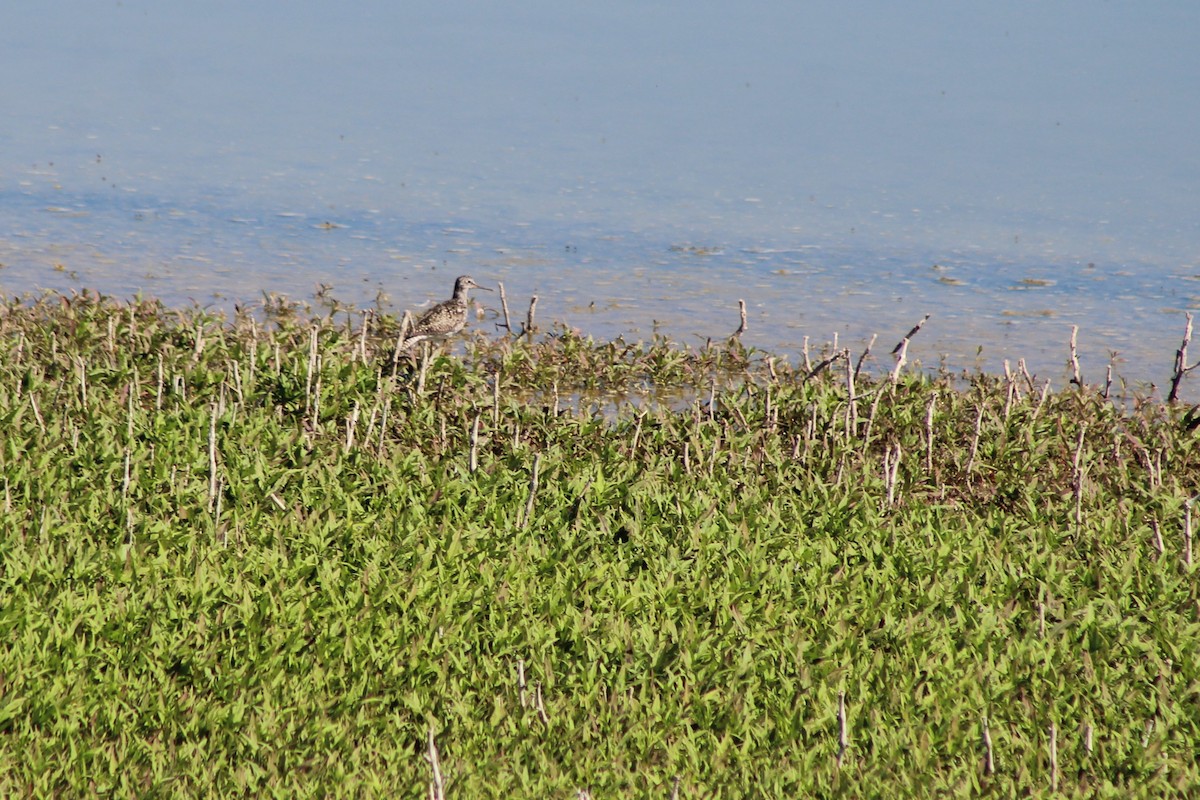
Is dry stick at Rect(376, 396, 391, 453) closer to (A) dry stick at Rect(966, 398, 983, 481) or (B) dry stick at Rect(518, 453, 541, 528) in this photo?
(B) dry stick at Rect(518, 453, 541, 528)

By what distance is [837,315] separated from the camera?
10.7 metres

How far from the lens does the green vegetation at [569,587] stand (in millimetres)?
4086

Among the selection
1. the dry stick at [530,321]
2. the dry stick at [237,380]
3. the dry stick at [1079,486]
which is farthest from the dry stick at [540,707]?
the dry stick at [530,321]

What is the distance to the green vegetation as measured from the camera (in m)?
4.09

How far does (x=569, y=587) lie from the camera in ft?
16.5

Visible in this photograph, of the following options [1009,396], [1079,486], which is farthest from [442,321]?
[1079,486]

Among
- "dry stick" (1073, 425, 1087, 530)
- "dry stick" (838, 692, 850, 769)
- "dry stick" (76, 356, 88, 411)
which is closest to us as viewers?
"dry stick" (838, 692, 850, 769)

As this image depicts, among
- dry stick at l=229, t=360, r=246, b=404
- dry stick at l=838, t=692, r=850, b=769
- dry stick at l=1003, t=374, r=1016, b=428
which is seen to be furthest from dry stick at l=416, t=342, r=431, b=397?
dry stick at l=838, t=692, r=850, b=769

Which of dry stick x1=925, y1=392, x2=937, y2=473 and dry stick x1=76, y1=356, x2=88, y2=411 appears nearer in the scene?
dry stick x1=925, y1=392, x2=937, y2=473

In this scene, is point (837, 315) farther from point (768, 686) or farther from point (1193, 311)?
point (768, 686)

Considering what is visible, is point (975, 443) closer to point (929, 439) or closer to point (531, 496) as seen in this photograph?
point (929, 439)

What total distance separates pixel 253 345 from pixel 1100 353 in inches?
235

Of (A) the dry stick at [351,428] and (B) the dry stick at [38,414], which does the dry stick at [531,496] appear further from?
(B) the dry stick at [38,414]

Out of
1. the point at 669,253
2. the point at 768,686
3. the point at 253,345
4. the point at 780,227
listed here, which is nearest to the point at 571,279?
the point at 669,253
